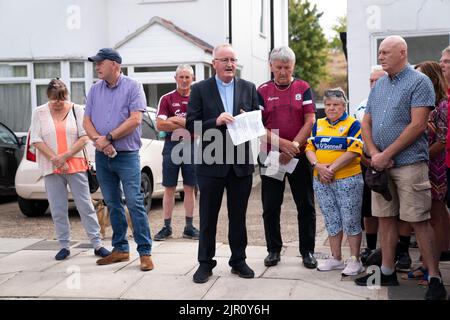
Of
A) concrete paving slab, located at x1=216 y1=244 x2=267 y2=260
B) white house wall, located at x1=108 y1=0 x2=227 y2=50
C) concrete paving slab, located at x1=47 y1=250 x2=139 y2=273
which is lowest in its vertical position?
concrete paving slab, located at x1=216 y1=244 x2=267 y2=260

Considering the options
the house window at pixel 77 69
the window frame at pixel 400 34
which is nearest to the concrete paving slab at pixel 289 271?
the window frame at pixel 400 34

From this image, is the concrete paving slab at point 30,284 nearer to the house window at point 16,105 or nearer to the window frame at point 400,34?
the window frame at point 400,34

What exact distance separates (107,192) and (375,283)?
281cm

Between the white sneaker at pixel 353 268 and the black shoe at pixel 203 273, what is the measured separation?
1.25m

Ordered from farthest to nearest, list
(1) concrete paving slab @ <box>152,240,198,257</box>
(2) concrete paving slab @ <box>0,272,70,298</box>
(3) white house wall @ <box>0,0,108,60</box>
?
(3) white house wall @ <box>0,0,108,60</box> → (1) concrete paving slab @ <box>152,240,198,257</box> → (2) concrete paving slab @ <box>0,272,70,298</box>

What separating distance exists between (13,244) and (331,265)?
3.99 m

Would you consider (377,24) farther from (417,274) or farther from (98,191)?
(417,274)

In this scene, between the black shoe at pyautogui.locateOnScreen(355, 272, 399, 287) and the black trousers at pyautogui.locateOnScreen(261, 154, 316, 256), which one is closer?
the black shoe at pyautogui.locateOnScreen(355, 272, 399, 287)

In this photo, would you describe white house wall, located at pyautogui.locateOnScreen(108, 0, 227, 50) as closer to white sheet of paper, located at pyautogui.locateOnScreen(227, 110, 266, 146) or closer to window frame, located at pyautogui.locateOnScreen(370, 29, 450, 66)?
window frame, located at pyautogui.locateOnScreen(370, 29, 450, 66)

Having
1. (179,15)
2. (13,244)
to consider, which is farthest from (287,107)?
(179,15)

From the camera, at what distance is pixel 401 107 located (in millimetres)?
5125

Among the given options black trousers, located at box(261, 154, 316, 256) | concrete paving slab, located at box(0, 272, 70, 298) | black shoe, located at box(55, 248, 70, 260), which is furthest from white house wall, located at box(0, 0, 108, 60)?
black trousers, located at box(261, 154, 316, 256)

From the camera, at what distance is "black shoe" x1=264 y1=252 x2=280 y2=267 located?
6.24 m

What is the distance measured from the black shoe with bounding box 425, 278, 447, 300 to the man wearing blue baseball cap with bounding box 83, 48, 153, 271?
8.68ft
